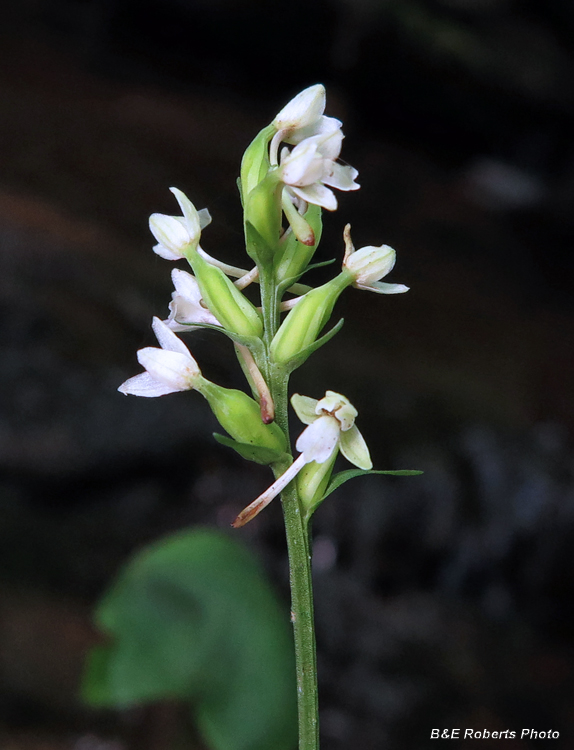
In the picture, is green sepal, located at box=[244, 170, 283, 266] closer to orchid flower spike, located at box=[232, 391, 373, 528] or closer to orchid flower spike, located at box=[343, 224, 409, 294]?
orchid flower spike, located at box=[343, 224, 409, 294]

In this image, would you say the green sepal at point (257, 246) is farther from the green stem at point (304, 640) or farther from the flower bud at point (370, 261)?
the green stem at point (304, 640)

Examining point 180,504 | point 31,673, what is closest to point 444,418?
point 180,504

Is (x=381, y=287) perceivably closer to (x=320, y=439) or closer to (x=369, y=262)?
(x=369, y=262)

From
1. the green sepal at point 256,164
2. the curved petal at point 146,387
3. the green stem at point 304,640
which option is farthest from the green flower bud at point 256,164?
the green stem at point 304,640

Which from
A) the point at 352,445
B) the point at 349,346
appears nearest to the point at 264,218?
the point at 352,445

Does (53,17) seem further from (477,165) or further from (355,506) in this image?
(355,506)

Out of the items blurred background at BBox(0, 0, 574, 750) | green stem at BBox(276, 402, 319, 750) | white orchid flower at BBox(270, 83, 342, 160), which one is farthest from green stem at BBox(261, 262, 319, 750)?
Result: blurred background at BBox(0, 0, 574, 750)
